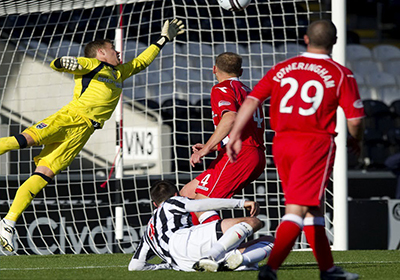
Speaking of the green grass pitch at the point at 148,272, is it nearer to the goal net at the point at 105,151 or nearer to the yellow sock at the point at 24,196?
the yellow sock at the point at 24,196

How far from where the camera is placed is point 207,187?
4887 mm

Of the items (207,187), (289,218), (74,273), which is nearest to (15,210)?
(74,273)

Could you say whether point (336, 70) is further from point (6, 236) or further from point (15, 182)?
point (15, 182)

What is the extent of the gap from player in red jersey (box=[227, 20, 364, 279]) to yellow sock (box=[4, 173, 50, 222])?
2.41 meters

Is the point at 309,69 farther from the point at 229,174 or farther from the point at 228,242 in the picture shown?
the point at 229,174

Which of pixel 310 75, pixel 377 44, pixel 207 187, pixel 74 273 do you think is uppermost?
pixel 377 44

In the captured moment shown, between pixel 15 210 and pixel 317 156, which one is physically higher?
pixel 317 156

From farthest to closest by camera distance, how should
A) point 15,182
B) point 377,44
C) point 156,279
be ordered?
point 377,44 → point 15,182 → point 156,279

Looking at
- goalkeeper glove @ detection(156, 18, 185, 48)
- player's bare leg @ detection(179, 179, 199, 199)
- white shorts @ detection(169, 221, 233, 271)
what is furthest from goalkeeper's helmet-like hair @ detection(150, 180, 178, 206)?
goalkeeper glove @ detection(156, 18, 185, 48)

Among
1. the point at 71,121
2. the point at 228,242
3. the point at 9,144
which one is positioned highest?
the point at 71,121

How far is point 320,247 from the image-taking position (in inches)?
143

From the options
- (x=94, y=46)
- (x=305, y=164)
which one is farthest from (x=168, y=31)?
(x=305, y=164)

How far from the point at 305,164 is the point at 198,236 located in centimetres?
108

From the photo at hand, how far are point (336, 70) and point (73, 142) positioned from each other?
269 cm
